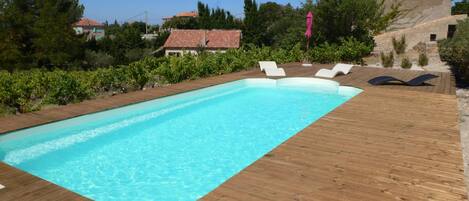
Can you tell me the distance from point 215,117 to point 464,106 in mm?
6113

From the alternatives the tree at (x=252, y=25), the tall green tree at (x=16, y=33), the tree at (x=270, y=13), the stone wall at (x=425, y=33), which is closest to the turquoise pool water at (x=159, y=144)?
the stone wall at (x=425, y=33)

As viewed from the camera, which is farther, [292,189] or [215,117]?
[215,117]

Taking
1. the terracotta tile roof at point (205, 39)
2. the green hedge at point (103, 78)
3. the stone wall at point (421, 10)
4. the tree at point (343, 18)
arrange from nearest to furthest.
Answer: the green hedge at point (103, 78) < the tree at point (343, 18) < the stone wall at point (421, 10) < the terracotta tile roof at point (205, 39)

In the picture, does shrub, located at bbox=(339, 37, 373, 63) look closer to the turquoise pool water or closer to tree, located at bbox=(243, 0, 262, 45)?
the turquoise pool water

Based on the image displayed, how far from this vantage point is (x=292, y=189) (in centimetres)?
365

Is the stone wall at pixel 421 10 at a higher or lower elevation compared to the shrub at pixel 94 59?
higher

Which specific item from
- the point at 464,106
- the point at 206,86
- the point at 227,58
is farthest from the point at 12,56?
the point at 464,106

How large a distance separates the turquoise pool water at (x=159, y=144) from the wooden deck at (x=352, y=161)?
14.6 inches

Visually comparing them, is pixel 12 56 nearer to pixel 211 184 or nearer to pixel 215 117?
pixel 215 117

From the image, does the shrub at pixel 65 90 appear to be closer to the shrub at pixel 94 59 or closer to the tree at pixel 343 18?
the tree at pixel 343 18

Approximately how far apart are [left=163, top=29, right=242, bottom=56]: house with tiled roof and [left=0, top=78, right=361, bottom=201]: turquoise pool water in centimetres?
4887

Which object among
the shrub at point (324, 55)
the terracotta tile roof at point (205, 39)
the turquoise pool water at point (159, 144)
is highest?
the terracotta tile roof at point (205, 39)

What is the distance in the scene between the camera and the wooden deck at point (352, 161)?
3566mm

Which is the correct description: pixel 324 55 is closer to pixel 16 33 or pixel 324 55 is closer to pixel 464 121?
pixel 464 121
